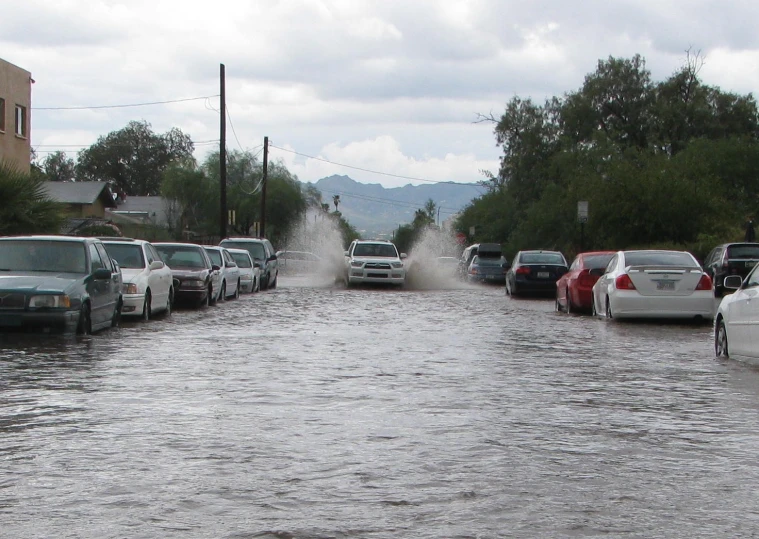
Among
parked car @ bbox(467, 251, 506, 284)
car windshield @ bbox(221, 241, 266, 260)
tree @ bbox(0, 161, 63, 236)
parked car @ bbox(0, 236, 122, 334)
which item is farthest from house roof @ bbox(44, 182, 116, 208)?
parked car @ bbox(0, 236, 122, 334)

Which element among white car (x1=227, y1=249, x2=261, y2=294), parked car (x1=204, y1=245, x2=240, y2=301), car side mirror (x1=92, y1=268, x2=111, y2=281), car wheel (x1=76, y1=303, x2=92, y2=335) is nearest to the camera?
car wheel (x1=76, y1=303, x2=92, y2=335)

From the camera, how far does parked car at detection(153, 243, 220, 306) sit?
26.1 metres

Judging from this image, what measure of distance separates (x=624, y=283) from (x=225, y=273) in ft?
41.3

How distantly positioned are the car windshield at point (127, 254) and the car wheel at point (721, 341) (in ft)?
36.1

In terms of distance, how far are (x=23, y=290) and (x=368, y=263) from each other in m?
23.5

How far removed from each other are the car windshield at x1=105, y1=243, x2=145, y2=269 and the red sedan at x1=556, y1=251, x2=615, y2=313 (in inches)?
355

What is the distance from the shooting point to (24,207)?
1009 inches

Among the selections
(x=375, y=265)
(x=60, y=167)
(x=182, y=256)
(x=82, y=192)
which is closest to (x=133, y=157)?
(x=60, y=167)

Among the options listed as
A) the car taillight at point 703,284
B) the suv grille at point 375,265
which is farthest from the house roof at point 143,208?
the car taillight at point 703,284

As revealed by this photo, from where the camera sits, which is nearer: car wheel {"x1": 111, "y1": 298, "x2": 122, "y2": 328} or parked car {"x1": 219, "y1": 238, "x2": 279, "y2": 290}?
car wheel {"x1": 111, "y1": 298, "x2": 122, "y2": 328}

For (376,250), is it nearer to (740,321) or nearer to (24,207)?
(24,207)

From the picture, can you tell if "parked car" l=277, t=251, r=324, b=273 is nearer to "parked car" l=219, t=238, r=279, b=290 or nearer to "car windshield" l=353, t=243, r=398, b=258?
"car windshield" l=353, t=243, r=398, b=258

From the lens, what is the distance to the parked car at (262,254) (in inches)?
1501

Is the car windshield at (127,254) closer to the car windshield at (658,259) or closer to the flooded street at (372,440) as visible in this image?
the flooded street at (372,440)
